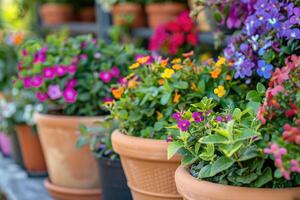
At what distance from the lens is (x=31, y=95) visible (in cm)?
353

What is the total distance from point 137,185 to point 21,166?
75.6 inches

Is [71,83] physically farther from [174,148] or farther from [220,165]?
[220,165]

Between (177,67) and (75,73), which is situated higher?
(177,67)

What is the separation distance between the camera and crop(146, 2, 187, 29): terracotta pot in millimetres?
4141

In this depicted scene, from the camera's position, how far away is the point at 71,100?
2.86m

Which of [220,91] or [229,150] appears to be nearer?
[229,150]

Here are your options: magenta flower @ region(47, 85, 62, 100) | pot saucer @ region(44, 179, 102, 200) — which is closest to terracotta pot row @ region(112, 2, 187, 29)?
magenta flower @ region(47, 85, 62, 100)

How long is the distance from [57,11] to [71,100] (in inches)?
124

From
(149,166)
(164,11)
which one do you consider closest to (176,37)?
(164,11)

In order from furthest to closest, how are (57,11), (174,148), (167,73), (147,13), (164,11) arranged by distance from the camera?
(57,11) < (147,13) < (164,11) < (167,73) < (174,148)

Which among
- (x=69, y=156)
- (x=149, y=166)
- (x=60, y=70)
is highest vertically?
(x=60, y=70)

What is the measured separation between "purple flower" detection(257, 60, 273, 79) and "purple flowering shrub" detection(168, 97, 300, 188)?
39 cm

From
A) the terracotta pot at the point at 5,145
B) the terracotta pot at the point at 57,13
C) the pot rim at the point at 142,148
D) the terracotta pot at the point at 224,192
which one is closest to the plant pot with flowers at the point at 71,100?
the pot rim at the point at 142,148

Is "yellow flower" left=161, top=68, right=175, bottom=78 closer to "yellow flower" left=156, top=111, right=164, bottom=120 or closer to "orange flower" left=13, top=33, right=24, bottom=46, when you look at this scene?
"yellow flower" left=156, top=111, right=164, bottom=120
